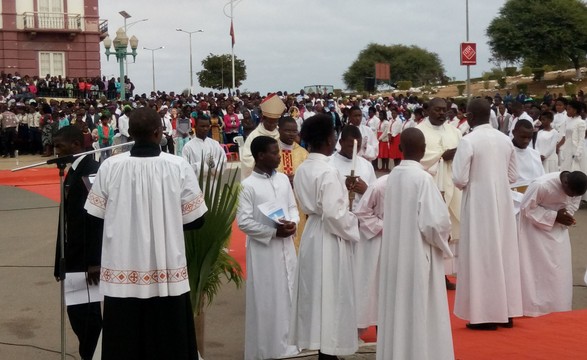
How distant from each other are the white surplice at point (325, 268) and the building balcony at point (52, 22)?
4644 centimetres

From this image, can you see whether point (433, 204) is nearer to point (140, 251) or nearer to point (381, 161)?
point (140, 251)

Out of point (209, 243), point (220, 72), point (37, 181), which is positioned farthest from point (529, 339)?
point (220, 72)

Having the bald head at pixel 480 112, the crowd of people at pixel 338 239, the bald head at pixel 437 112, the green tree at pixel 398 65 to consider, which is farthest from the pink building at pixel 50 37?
the bald head at pixel 480 112

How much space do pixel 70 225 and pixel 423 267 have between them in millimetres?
2588

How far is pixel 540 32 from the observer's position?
6197 cm

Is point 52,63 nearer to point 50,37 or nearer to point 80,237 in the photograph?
point 50,37

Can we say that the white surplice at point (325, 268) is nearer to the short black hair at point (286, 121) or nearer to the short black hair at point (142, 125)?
the short black hair at point (142, 125)

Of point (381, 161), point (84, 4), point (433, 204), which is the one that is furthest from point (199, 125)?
point (84, 4)

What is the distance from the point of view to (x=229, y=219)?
661 centimetres

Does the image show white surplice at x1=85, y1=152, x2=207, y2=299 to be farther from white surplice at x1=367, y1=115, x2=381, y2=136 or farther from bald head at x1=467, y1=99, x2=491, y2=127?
white surplice at x1=367, y1=115, x2=381, y2=136

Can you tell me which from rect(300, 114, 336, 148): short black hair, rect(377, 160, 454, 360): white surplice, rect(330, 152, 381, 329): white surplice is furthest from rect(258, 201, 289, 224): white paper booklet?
rect(377, 160, 454, 360): white surplice

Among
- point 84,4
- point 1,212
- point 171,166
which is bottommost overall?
point 1,212

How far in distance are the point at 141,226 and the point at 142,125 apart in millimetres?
657

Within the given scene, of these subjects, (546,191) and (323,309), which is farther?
(546,191)
